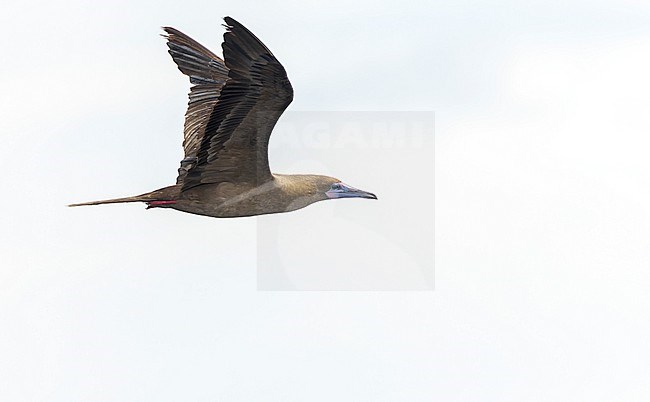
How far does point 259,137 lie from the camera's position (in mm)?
17656

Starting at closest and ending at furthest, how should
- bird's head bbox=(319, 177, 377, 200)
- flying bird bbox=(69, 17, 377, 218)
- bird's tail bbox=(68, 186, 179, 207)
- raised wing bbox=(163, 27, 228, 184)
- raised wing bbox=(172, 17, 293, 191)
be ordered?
raised wing bbox=(172, 17, 293, 191) → flying bird bbox=(69, 17, 377, 218) → bird's tail bbox=(68, 186, 179, 207) → raised wing bbox=(163, 27, 228, 184) → bird's head bbox=(319, 177, 377, 200)

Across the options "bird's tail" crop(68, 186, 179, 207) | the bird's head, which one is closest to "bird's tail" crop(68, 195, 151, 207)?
"bird's tail" crop(68, 186, 179, 207)

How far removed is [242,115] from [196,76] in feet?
8.94

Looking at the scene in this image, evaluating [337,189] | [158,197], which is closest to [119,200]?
[158,197]

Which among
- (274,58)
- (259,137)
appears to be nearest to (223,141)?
(259,137)

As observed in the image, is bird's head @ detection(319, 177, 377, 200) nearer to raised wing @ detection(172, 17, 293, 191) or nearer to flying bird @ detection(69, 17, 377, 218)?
flying bird @ detection(69, 17, 377, 218)

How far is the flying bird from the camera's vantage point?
1648 cm

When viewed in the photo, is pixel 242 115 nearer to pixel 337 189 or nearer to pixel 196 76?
pixel 196 76

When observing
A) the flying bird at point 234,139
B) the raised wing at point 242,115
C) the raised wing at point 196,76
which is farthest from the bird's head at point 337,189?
the raised wing at point 196,76

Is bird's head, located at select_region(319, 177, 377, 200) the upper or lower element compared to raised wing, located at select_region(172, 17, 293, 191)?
lower

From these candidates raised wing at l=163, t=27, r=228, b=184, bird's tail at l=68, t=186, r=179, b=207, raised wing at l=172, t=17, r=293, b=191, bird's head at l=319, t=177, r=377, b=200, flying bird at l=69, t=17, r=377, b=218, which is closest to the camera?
raised wing at l=172, t=17, r=293, b=191

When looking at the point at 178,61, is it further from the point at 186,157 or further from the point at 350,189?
the point at 350,189

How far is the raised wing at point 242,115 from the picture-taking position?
16156 millimetres

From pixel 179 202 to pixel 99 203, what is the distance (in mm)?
1132
